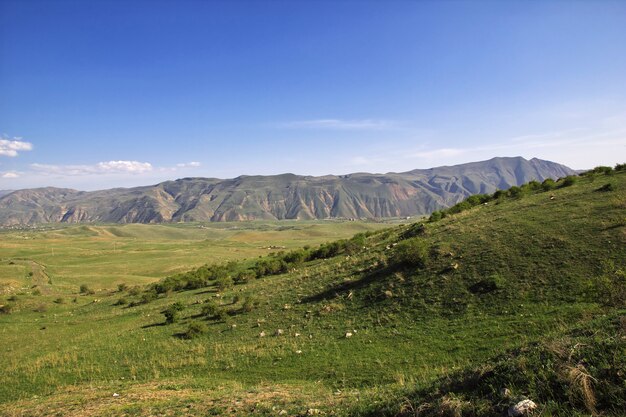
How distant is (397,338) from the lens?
18500mm

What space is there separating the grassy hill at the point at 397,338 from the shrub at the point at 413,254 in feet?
0.36

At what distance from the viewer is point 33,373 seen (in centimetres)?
2073

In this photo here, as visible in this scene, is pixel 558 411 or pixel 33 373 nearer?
pixel 558 411

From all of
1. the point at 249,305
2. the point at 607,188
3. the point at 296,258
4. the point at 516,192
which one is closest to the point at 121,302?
the point at 296,258

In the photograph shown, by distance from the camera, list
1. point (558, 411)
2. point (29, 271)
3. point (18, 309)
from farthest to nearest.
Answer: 1. point (29, 271)
2. point (18, 309)
3. point (558, 411)

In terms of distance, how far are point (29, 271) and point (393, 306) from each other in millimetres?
91682

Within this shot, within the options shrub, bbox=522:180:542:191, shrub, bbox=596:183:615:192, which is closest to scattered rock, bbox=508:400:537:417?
shrub, bbox=596:183:615:192

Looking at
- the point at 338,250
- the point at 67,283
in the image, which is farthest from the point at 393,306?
the point at 67,283

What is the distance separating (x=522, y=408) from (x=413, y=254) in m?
20.6

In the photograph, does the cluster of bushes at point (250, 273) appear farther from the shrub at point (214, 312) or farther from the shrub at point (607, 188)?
the shrub at point (607, 188)

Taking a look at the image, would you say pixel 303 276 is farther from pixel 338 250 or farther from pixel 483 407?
pixel 483 407

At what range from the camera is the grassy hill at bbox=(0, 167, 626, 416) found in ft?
28.2

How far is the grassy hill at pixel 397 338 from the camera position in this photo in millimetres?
8586

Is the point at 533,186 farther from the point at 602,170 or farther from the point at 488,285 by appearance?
the point at 488,285
